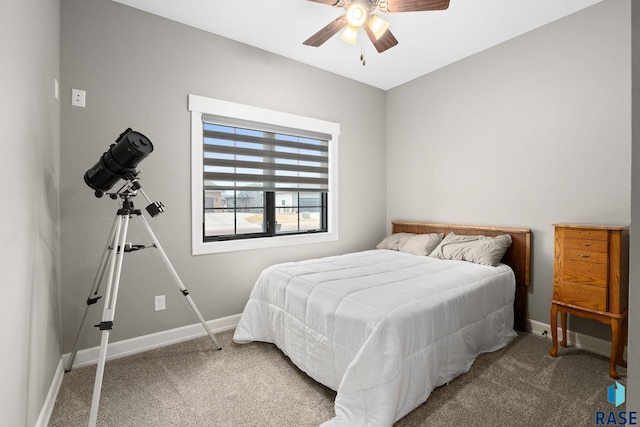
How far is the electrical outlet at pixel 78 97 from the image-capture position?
7.29 ft

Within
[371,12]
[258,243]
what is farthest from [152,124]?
[371,12]

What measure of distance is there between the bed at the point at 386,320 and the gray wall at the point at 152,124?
60 cm

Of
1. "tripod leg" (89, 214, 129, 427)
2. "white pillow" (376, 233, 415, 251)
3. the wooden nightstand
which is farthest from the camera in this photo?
"white pillow" (376, 233, 415, 251)

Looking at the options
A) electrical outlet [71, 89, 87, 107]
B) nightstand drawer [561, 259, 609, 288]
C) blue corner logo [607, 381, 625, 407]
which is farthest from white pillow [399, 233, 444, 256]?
electrical outlet [71, 89, 87, 107]

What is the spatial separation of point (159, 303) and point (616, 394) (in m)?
3.21

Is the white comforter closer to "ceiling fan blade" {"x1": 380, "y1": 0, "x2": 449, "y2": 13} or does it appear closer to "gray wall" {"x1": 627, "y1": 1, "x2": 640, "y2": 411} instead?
"gray wall" {"x1": 627, "y1": 1, "x2": 640, "y2": 411}

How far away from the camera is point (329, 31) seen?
233 cm

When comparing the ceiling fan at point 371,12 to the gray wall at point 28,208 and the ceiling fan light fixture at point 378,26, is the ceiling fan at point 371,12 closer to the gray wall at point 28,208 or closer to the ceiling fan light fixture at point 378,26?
the ceiling fan light fixture at point 378,26

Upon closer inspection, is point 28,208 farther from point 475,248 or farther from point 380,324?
point 475,248

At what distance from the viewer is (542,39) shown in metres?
2.75

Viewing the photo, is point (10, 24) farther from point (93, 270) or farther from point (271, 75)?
point (271, 75)

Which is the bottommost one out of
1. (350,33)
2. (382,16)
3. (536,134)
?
(536,134)

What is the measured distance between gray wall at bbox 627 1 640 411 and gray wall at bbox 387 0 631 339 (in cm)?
213

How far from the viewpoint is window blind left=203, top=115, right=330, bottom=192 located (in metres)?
2.89
